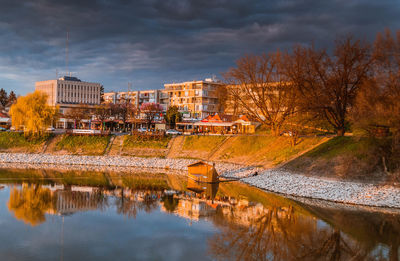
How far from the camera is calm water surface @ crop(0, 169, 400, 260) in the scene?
22.2 metres

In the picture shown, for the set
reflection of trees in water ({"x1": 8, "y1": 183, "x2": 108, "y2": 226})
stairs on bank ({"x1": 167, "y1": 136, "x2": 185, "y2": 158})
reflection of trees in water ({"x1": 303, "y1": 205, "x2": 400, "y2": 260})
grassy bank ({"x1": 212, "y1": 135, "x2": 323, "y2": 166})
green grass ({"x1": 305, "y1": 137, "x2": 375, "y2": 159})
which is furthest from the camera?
stairs on bank ({"x1": 167, "y1": 136, "x2": 185, "y2": 158})

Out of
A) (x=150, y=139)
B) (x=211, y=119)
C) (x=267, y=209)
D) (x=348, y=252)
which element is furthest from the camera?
(x=211, y=119)

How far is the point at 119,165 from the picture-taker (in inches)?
2579

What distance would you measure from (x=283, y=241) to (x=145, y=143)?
54347mm

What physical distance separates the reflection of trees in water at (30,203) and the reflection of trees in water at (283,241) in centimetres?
1412

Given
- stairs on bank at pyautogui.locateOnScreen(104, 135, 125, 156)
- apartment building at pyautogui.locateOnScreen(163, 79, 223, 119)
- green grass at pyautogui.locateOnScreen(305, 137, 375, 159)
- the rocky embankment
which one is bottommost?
the rocky embankment

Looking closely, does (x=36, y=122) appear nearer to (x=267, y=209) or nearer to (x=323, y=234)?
(x=267, y=209)

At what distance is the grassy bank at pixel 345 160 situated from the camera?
4084cm

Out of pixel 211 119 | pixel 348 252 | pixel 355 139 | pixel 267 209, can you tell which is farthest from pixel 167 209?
pixel 211 119

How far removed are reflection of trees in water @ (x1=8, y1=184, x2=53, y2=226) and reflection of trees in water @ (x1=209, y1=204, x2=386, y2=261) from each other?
14117 millimetres

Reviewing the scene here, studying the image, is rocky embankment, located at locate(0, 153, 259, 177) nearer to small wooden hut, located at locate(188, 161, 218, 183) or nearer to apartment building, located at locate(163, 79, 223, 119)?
small wooden hut, located at locate(188, 161, 218, 183)

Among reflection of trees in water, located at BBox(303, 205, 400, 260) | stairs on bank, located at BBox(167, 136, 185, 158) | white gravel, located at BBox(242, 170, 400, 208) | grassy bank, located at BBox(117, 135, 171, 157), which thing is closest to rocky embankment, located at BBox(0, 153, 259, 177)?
stairs on bank, located at BBox(167, 136, 185, 158)

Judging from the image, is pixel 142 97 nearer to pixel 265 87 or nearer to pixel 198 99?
pixel 198 99

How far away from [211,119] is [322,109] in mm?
34258
